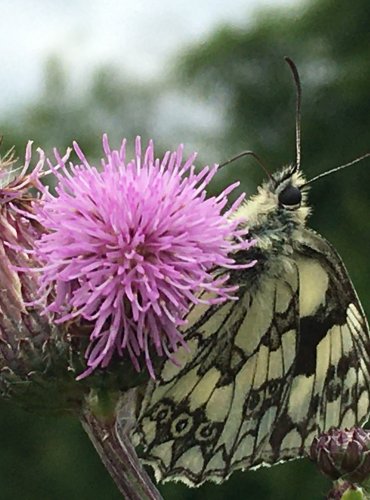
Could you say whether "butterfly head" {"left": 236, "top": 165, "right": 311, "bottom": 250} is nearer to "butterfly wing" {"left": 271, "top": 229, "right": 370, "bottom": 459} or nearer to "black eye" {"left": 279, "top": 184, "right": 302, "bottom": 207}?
"black eye" {"left": 279, "top": 184, "right": 302, "bottom": 207}

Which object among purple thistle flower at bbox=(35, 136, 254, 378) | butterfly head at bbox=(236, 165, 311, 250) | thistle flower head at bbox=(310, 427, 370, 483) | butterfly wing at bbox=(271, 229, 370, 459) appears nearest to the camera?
purple thistle flower at bbox=(35, 136, 254, 378)

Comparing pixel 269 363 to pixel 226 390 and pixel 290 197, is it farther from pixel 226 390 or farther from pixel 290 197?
pixel 290 197

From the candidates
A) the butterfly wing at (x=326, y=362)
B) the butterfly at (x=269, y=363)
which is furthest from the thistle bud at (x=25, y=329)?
the butterfly wing at (x=326, y=362)

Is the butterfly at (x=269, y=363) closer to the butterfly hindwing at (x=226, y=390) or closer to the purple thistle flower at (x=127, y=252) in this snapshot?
the butterfly hindwing at (x=226, y=390)

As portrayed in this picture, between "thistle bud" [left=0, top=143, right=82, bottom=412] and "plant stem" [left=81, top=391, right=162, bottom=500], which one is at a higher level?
"thistle bud" [left=0, top=143, right=82, bottom=412]

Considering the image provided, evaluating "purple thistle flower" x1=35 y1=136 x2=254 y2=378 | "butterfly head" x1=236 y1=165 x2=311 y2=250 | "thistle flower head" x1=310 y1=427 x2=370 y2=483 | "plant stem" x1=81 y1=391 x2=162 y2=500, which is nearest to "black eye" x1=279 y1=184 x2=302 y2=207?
"butterfly head" x1=236 y1=165 x2=311 y2=250

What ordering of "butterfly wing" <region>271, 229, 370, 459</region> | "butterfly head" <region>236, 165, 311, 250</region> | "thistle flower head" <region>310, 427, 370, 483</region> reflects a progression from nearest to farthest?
"thistle flower head" <region>310, 427, 370, 483</region>
"butterfly head" <region>236, 165, 311, 250</region>
"butterfly wing" <region>271, 229, 370, 459</region>
